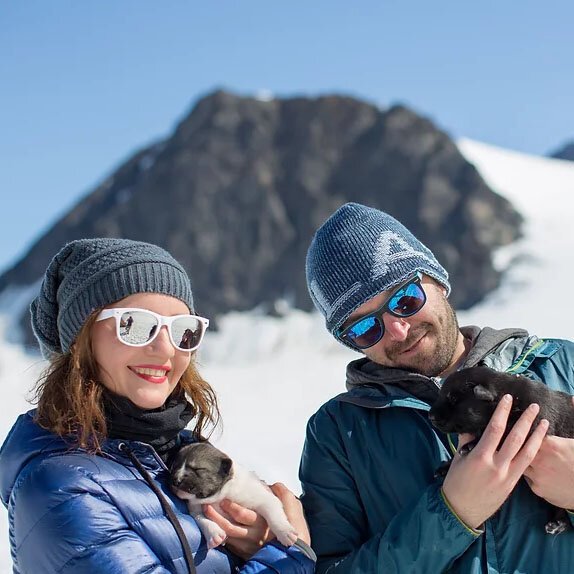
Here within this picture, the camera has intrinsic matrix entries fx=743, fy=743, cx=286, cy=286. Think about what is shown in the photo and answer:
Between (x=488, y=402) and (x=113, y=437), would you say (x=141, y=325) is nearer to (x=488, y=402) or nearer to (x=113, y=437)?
(x=113, y=437)

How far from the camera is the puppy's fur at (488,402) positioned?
3.16 metres

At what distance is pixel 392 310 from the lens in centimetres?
356

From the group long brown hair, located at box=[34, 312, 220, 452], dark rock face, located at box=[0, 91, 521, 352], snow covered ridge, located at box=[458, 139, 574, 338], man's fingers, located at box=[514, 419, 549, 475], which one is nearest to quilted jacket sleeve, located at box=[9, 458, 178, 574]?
long brown hair, located at box=[34, 312, 220, 452]

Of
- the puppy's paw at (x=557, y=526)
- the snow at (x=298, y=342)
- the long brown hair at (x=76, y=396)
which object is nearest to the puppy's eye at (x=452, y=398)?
the puppy's paw at (x=557, y=526)

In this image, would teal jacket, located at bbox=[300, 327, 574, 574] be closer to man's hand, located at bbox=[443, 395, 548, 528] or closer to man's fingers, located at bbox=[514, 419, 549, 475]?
man's hand, located at bbox=[443, 395, 548, 528]

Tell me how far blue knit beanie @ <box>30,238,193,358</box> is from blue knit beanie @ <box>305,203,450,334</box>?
0.76m

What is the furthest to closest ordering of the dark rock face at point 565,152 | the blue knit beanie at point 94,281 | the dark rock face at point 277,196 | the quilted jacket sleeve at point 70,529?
the dark rock face at point 565,152 < the dark rock face at point 277,196 < the blue knit beanie at point 94,281 < the quilted jacket sleeve at point 70,529

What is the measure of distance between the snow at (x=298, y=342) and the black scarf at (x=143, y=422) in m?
8.03

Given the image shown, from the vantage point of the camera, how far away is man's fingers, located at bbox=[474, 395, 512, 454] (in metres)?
2.96

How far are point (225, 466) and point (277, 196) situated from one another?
37.4 m

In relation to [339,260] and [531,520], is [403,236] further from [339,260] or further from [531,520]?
[531,520]

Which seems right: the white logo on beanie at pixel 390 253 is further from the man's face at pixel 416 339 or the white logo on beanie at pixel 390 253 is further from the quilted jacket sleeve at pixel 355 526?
the quilted jacket sleeve at pixel 355 526

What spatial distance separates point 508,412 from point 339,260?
1174 millimetres

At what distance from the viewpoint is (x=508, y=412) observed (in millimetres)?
2975
